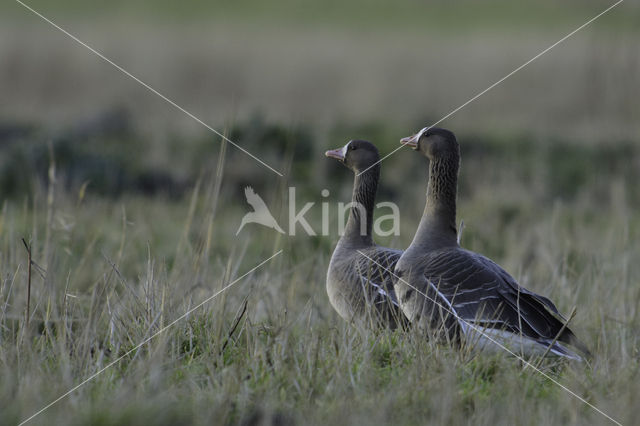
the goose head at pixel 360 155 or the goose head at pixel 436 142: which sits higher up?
the goose head at pixel 436 142

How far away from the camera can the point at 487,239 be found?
11383 mm

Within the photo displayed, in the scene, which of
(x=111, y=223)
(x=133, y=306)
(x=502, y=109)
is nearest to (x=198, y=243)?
(x=133, y=306)

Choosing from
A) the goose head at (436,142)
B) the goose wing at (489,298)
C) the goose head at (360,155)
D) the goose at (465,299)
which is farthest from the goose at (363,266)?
the goose head at (436,142)

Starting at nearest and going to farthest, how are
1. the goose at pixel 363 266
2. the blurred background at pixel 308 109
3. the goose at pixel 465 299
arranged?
the goose at pixel 465 299 < the goose at pixel 363 266 < the blurred background at pixel 308 109

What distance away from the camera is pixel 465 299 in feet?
18.6

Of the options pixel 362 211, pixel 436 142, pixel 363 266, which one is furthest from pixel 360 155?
pixel 363 266

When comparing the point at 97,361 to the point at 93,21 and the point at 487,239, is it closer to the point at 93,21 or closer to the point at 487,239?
the point at 487,239

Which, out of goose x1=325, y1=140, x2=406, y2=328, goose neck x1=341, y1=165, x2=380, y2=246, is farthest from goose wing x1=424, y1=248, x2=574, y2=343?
goose neck x1=341, y1=165, x2=380, y2=246

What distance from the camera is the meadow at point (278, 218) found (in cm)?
470

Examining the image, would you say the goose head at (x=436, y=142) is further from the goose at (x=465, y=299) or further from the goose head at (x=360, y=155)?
the goose head at (x=360, y=155)

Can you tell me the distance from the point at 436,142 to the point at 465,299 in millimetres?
1390

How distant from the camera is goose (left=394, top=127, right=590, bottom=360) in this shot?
546 centimetres

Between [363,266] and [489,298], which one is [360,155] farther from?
[489,298]

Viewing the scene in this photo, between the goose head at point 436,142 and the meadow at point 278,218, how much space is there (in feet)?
3.41
